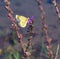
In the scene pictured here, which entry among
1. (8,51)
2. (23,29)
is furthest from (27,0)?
(8,51)

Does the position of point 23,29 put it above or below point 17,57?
above

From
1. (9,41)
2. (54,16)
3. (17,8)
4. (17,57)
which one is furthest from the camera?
(17,8)

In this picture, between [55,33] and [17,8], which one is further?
[17,8]

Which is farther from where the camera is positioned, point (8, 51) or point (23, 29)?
point (23, 29)

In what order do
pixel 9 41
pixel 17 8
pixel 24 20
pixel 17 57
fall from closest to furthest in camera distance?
pixel 17 57 → pixel 24 20 → pixel 9 41 → pixel 17 8

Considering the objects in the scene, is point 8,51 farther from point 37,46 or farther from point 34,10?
point 34,10

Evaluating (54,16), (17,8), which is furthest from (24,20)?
(17,8)

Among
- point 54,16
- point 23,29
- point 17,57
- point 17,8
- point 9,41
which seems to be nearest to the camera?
point 17,57

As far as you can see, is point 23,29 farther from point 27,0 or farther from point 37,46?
point 27,0

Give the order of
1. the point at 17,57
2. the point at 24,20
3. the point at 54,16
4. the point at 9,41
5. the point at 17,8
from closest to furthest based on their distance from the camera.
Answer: the point at 17,57 → the point at 24,20 → the point at 9,41 → the point at 54,16 → the point at 17,8

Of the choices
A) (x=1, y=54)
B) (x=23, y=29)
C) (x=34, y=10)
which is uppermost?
(x=34, y=10)
